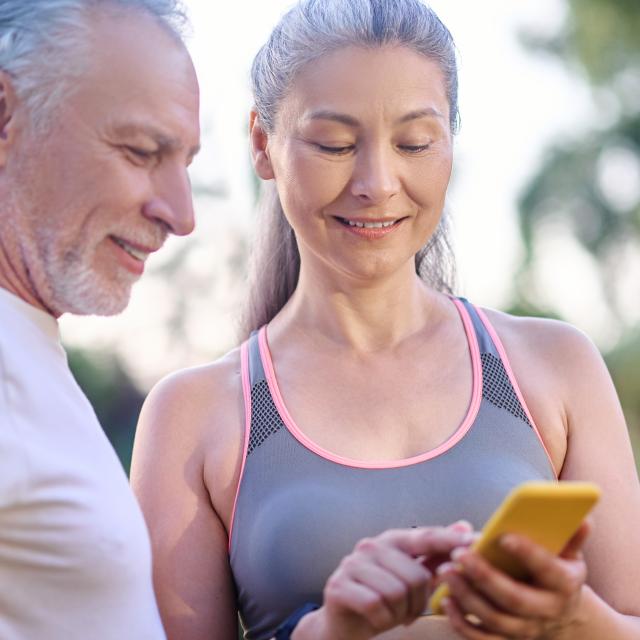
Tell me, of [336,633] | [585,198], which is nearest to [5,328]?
[336,633]

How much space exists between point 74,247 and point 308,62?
780 millimetres

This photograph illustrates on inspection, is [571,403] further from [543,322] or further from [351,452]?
[351,452]

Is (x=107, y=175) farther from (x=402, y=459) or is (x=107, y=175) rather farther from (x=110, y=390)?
(x=110, y=390)

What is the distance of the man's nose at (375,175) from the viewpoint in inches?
88.7

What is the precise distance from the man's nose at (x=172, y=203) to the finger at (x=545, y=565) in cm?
75

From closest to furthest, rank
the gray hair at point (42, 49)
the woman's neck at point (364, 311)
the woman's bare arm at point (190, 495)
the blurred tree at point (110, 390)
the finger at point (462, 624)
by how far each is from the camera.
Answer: the finger at point (462, 624), the gray hair at point (42, 49), the woman's bare arm at point (190, 495), the woman's neck at point (364, 311), the blurred tree at point (110, 390)

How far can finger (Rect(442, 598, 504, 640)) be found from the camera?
166 cm

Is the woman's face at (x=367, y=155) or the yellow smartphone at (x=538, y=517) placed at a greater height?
the woman's face at (x=367, y=155)

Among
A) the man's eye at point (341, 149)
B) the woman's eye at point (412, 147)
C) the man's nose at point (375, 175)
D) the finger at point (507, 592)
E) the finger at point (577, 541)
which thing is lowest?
the finger at point (507, 592)

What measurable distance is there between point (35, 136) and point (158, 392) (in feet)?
2.70

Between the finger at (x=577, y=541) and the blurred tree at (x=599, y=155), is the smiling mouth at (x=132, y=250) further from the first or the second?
the blurred tree at (x=599, y=155)

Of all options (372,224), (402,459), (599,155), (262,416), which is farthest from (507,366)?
(599,155)

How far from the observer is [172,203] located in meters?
1.89

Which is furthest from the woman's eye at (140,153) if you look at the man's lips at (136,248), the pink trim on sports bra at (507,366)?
the pink trim on sports bra at (507,366)
